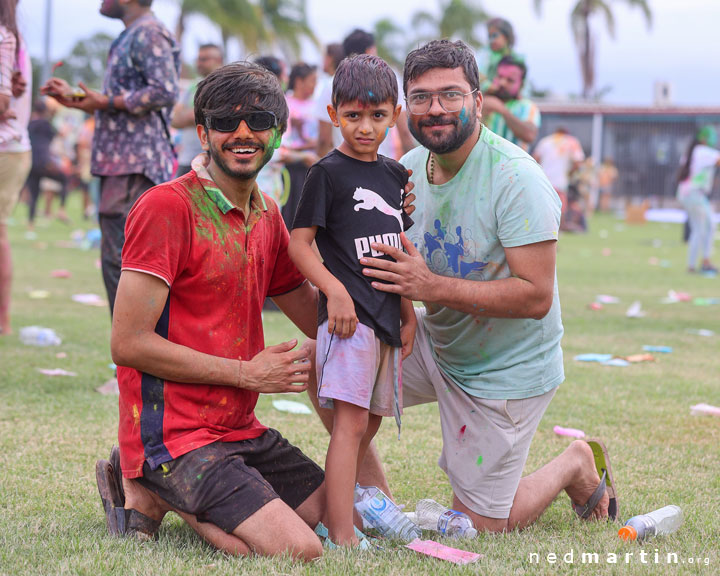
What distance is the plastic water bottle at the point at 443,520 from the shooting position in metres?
3.24

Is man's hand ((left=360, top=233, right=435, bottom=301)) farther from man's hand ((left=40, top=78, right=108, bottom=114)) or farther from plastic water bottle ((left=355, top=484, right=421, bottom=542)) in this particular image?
man's hand ((left=40, top=78, right=108, bottom=114))

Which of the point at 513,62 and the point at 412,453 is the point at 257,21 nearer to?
the point at 513,62

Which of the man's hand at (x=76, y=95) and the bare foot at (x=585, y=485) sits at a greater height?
the man's hand at (x=76, y=95)

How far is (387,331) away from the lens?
126 inches

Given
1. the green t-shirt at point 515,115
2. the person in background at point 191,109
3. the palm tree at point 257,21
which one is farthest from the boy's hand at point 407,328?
the palm tree at point 257,21

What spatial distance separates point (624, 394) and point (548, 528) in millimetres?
2173

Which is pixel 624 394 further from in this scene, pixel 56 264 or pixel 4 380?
pixel 56 264

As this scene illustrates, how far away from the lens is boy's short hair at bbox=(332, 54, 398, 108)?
312 cm

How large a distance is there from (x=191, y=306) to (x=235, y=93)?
0.73 meters

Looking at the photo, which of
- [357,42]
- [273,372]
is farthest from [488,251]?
[357,42]

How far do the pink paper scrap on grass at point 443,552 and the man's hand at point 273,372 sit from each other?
2.13 ft

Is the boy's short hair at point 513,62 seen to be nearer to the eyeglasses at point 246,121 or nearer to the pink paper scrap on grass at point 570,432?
the pink paper scrap on grass at point 570,432

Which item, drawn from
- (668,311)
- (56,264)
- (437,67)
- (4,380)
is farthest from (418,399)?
(56,264)

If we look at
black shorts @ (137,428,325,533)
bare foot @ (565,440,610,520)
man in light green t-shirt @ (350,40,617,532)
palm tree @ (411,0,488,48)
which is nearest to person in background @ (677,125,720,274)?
bare foot @ (565,440,610,520)
